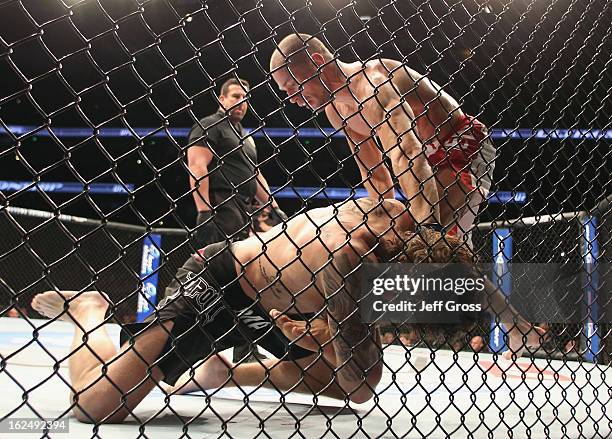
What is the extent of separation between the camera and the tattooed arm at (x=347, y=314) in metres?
1.38

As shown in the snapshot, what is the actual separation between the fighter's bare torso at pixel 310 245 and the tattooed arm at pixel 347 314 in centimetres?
5

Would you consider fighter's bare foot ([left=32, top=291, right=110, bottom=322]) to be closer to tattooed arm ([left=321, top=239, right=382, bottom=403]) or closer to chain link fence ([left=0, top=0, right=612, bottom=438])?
chain link fence ([left=0, top=0, right=612, bottom=438])

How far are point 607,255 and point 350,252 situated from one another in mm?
3825

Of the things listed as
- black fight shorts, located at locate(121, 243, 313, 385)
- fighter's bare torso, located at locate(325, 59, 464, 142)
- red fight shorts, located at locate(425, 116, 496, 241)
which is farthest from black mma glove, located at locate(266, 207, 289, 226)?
red fight shorts, located at locate(425, 116, 496, 241)

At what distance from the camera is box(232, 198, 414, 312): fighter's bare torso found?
4.88ft

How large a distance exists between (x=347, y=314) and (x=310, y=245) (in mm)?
264

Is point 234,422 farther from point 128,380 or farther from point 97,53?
point 97,53

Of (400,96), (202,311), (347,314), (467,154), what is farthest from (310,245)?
(467,154)

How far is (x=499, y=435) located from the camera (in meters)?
1.65

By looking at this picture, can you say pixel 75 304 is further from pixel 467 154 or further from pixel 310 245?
pixel 467 154

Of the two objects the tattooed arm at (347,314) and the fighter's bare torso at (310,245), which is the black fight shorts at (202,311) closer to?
the fighter's bare torso at (310,245)

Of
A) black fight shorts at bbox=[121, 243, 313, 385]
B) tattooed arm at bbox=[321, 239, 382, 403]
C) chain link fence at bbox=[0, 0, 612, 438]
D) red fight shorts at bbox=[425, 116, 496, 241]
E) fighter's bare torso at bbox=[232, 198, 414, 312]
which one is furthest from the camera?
red fight shorts at bbox=[425, 116, 496, 241]

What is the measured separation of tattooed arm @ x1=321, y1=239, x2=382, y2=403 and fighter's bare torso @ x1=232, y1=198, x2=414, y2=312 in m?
0.05

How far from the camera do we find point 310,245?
1578 millimetres
